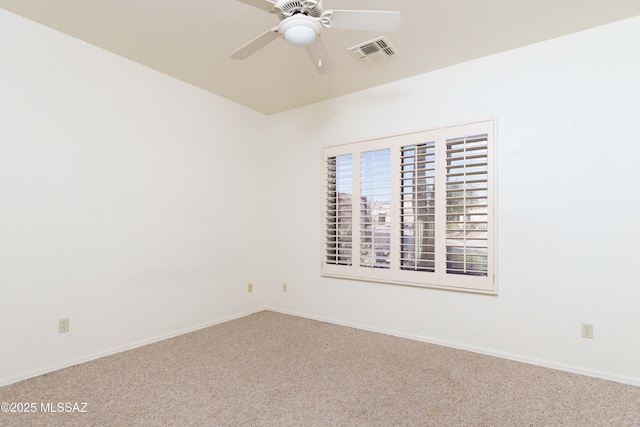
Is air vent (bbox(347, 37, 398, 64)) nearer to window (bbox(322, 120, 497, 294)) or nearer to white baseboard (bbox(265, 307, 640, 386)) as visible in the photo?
window (bbox(322, 120, 497, 294))

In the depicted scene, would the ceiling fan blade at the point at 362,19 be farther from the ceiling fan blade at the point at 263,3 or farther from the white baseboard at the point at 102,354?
the white baseboard at the point at 102,354

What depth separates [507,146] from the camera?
2773mm

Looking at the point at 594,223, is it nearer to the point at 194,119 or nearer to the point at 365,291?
the point at 365,291

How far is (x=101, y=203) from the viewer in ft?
9.00

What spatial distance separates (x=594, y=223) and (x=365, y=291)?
206cm

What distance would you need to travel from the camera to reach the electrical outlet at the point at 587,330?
242 cm

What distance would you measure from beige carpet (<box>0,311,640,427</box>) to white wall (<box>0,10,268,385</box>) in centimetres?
37

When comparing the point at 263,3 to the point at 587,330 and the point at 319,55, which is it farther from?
the point at 587,330

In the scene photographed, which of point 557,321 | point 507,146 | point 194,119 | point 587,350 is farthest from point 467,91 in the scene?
point 194,119

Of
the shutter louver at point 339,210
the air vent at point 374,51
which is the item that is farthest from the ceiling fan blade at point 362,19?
the shutter louver at point 339,210

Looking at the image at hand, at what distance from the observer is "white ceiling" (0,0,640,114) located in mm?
2211

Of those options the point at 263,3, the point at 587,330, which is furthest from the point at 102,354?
the point at 587,330

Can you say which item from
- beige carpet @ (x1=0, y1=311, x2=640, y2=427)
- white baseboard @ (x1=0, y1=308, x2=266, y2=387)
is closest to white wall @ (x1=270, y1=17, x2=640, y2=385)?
beige carpet @ (x1=0, y1=311, x2=640, y2=427)

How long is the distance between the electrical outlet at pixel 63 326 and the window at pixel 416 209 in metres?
2.42
